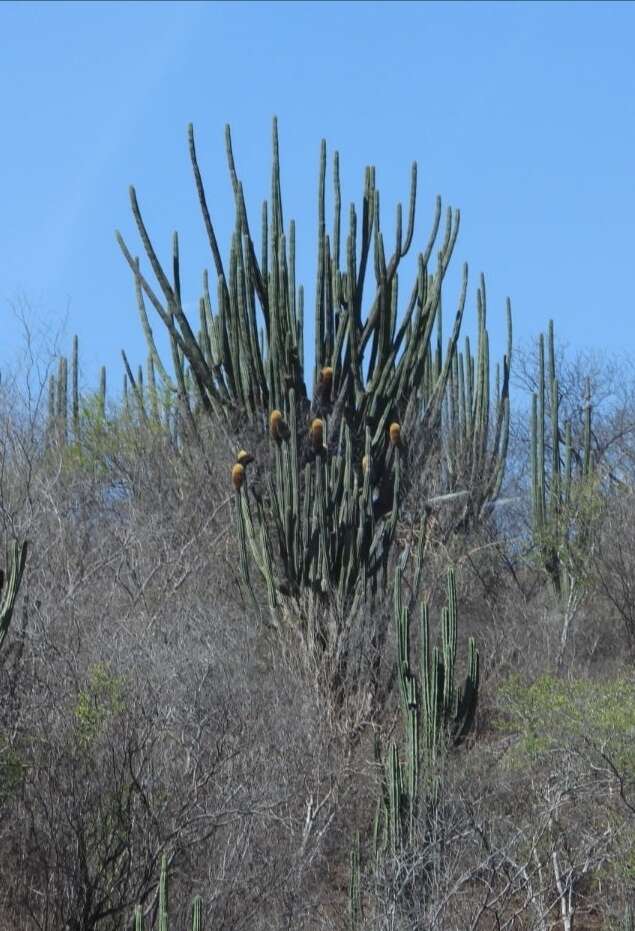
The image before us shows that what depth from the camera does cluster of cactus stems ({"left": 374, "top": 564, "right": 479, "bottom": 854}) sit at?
47.0 feet

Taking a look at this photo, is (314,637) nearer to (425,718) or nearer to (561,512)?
(425,718)

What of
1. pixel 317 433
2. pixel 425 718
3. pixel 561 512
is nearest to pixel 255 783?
pixel 425 718

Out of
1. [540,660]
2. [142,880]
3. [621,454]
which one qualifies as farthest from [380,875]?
[621,454]

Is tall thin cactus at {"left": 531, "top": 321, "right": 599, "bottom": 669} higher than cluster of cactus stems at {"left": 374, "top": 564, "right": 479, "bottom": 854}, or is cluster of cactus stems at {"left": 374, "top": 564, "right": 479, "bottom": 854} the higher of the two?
tall thin cactus at {"left": 531, "top": 321, "right": 599, "bottom": 669}

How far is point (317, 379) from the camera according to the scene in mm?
Answer: 18828

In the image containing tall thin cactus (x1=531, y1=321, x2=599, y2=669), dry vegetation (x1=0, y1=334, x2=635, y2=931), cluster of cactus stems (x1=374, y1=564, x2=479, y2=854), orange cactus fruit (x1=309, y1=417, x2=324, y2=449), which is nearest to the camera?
dry vegetation (x1=0, y1=334, x2=635, y2=931)

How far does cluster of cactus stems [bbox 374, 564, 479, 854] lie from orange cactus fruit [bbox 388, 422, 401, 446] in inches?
120

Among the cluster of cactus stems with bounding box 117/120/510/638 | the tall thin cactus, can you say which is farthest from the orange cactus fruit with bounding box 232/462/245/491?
the tall thin cactus

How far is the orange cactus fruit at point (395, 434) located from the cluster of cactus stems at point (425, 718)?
10.0 ft

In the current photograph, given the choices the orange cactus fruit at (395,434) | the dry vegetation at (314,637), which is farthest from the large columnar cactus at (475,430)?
the orange cactus fruit at (395,434)

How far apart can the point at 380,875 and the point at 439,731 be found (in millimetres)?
1965

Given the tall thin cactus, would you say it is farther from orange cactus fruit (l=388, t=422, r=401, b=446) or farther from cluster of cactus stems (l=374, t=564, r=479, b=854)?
cluster of cactus stems (l=374, t=564, r=479, b=854)

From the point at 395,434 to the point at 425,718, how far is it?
423 centimetres

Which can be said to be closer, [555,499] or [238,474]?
[238,474]
